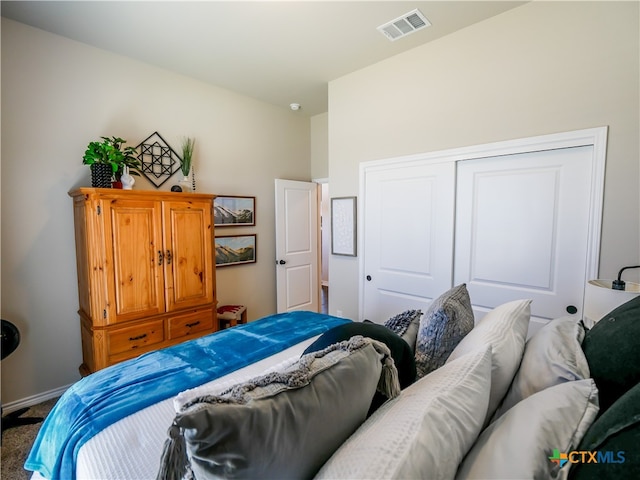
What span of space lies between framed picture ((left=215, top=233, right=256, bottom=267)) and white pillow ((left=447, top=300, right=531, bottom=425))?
287 cm

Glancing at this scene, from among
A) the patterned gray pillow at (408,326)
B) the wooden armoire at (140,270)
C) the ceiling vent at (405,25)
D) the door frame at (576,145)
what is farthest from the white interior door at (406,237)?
the wooden armoire at (140,270)

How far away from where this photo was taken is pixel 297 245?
4156 mm

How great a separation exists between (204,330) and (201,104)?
8.00 feet

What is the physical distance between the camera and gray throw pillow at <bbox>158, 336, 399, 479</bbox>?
20.1 inches

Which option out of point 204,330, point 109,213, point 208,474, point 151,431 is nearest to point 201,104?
point 109,213

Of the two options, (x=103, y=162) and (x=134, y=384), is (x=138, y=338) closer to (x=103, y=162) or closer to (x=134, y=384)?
(x=134, y=384)

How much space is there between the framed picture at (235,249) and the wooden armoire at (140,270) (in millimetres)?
629

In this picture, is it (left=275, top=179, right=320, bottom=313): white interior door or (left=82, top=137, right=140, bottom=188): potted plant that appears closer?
(left=82, top=137, right=140, bottom=188): potted plant

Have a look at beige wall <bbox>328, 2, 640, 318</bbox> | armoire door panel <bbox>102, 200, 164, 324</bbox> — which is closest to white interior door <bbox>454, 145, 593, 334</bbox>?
beige wall <bbox>328, 2, 640, 318</bbox>

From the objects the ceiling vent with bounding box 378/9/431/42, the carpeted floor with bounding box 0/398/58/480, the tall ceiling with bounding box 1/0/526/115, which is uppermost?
the ceiling vent with bounding box 378/9/431/42

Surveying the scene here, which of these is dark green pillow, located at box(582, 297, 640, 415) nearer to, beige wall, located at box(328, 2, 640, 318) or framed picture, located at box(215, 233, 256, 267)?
beige wall, located at box(328, 2, 640, 318)

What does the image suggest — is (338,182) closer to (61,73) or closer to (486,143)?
(486,143)

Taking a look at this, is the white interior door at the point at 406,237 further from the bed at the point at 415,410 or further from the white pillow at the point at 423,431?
the white pillow at the point at 423,431

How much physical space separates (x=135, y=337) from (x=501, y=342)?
259 centimetres
